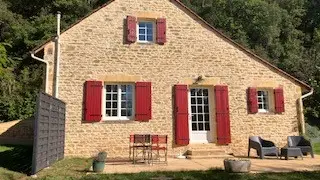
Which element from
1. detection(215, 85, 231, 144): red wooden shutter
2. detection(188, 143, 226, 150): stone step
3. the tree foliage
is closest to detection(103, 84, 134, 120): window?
detection(188, 143, 226, 150): stone step

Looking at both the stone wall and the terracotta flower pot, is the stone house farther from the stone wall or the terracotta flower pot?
the stone wall

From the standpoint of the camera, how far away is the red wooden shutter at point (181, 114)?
11484mm

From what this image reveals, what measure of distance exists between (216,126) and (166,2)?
4821mm

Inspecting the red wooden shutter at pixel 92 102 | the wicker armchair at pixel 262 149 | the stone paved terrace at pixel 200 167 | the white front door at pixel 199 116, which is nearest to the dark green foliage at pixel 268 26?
the white front door at pixel 199 116

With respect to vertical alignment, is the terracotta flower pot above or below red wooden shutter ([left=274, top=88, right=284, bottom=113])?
below

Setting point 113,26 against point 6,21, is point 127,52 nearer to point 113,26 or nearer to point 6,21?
point 113,26

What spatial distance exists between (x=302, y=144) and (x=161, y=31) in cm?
606

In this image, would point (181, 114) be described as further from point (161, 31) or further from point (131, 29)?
point (131, 29)

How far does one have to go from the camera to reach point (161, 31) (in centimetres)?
1206

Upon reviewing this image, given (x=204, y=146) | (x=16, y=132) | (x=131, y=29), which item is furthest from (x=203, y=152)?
(x=16, y=132)

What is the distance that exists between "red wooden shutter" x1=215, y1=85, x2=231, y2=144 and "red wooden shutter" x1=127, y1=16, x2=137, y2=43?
3.41 meters

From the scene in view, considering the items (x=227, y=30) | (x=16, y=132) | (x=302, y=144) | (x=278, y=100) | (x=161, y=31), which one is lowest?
(x=302, y=144)

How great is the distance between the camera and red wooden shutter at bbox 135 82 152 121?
11344mm

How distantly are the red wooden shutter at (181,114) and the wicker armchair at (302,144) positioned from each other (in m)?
3.39
